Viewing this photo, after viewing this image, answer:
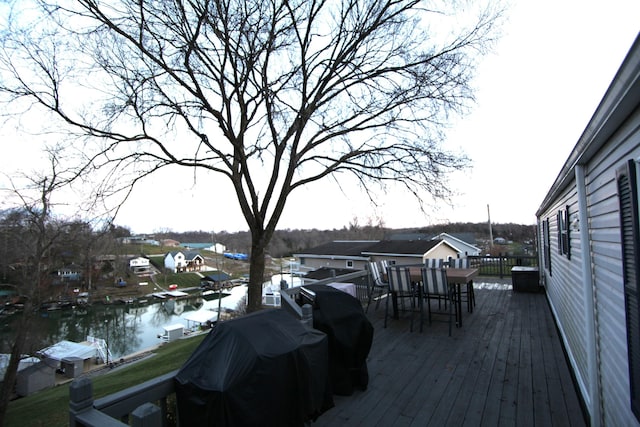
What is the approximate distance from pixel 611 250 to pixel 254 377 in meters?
2.32

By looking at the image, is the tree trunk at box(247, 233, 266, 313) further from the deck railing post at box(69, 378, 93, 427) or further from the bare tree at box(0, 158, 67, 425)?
the deck railing post at box(69, 378, 93, 427)

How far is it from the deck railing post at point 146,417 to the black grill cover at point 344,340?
193 centimetres

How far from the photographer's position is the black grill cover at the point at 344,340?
310cm

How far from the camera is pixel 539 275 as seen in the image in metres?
7.96

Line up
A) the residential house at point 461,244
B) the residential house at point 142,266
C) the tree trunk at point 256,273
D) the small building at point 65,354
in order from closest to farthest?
1. the tree trunk at point 256,273
2. the small building at point 65,354
3. the residential house at point 461,244
4. the residential house at point 142,266

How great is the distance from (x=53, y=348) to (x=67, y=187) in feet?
65.3

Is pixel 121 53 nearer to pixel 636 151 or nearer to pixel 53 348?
pixel 636 151

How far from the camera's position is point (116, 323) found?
95.3 ft

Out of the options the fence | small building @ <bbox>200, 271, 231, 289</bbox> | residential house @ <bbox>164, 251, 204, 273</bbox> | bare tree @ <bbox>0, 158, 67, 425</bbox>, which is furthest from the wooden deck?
residential house @ <bbox>164, 251, 204, 273</bbox>

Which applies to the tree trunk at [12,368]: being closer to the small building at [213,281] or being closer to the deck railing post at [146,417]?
the deck railing post at [146,417]

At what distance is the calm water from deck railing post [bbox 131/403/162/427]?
23136mm

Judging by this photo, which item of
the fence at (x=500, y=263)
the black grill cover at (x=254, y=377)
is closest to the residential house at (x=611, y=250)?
the black grill cover at (x=254, y=377)

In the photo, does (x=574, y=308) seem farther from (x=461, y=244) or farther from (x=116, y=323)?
(x=116, y=323)

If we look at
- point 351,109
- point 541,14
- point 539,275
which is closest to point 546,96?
point 541,14
